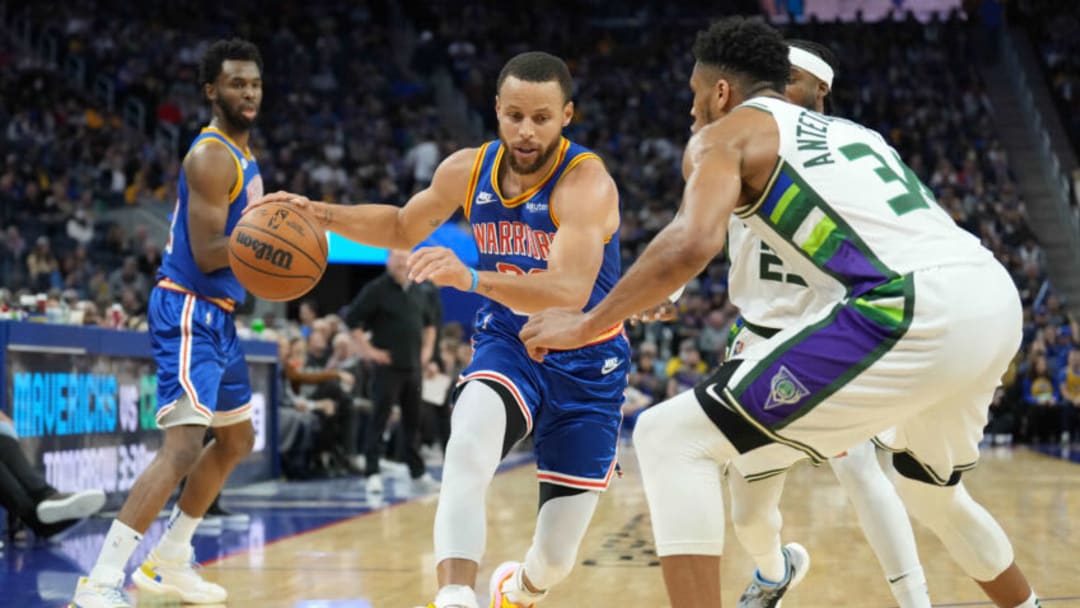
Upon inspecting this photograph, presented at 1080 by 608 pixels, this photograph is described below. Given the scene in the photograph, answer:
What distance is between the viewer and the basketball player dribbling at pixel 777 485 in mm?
4289

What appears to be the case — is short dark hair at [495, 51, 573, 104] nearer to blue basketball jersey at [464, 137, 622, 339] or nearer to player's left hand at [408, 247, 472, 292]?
blue basketball jersey at [464, 137, 622, 339]

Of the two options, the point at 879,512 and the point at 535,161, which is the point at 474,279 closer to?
the point at 535,161

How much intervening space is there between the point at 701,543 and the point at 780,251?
32.2 inches

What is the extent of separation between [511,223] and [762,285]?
88cm

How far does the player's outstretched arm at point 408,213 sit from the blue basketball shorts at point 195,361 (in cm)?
120

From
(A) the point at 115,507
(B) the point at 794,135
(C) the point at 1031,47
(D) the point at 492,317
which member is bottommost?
(A) the point at 115,507

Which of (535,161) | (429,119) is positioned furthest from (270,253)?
(429,119)

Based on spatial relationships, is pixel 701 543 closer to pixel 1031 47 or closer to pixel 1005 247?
pixel 1005 247

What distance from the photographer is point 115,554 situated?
5102mm

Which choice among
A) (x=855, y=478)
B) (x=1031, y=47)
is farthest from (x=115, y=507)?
(x=1031, y=47)

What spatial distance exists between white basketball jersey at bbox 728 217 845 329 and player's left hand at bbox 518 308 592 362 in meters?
1.11

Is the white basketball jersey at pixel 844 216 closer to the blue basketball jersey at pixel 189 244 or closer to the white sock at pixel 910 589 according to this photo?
the white sock at pixel 910 589

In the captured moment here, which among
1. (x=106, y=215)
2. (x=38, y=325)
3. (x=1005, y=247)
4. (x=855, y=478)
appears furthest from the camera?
(x=1005, y=247)

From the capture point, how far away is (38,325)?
7.62 metres
